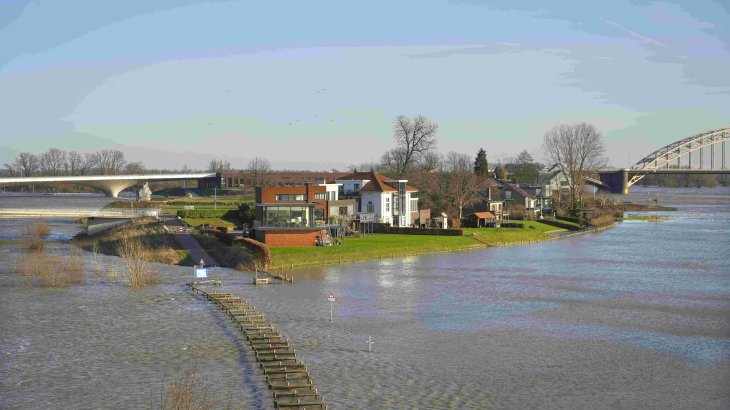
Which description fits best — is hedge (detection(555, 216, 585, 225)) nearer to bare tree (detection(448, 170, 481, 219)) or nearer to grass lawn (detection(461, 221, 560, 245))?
grass lawn (detection(461, 221, 560, 245))

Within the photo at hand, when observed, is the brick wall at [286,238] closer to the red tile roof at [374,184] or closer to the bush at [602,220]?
the red tile roof at [374,184]

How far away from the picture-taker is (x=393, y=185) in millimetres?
83000

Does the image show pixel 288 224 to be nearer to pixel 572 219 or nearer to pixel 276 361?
pixel 276 361

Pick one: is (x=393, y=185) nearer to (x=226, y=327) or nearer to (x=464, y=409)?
(x=226, y=327)

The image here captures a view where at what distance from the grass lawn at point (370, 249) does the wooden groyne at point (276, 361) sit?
17484 millimetres

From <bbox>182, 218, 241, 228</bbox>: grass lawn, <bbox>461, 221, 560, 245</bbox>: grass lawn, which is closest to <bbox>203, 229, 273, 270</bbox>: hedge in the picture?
<bbox>182, 218, 241, 228</bbox>: grass lawn

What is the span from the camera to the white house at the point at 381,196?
80500mm

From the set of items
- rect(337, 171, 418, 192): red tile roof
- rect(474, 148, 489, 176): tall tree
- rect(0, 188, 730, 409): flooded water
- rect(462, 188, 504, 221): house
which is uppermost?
rect(474, 148, 489, 176): tall tree

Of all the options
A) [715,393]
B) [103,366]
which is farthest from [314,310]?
[715,393]

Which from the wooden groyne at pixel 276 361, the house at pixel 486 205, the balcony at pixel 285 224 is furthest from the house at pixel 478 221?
the wooden groyne at pixel 276 361

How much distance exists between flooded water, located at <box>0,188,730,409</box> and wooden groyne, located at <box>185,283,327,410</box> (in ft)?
1.78

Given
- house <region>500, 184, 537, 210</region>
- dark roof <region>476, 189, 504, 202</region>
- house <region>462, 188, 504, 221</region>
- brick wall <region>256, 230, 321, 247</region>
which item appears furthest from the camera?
house <region>500, 184, 537, 210</region>

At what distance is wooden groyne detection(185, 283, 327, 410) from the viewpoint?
2249cm

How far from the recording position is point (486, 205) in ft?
335
